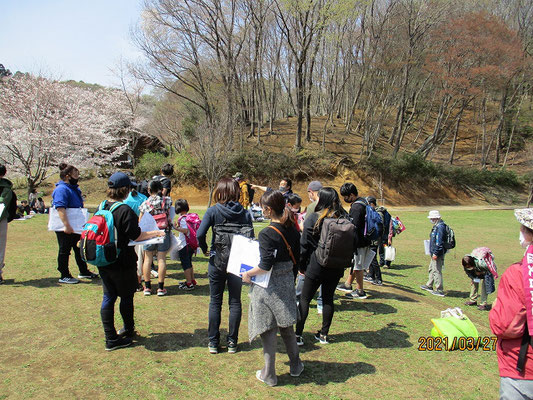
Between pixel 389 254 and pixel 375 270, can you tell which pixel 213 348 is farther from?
pixel 389 254

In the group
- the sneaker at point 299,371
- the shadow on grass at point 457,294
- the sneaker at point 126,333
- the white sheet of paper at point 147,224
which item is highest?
the white sheet of paper at point 147,224

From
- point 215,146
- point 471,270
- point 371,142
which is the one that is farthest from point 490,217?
point 471,270

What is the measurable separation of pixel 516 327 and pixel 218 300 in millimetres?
2524

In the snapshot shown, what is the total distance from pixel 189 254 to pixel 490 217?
23426mm

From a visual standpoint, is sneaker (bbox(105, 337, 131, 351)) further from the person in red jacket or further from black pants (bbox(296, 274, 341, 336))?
the person in red jacket

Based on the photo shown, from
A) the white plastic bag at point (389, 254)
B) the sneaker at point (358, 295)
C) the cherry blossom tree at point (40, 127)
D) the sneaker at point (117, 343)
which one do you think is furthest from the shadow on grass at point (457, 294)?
the cherry blossom tree at point (40, 127)

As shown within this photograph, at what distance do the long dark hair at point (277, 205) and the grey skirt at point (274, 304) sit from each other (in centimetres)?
38

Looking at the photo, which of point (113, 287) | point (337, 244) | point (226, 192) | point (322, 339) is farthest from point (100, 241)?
point (322, 339)

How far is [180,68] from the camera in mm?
26797

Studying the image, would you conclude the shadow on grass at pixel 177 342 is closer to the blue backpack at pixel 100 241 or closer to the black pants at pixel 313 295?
the black pants at pixel 313 295

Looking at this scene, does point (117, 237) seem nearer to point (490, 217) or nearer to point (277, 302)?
point (277, 302)

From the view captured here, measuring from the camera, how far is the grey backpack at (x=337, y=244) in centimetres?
350
